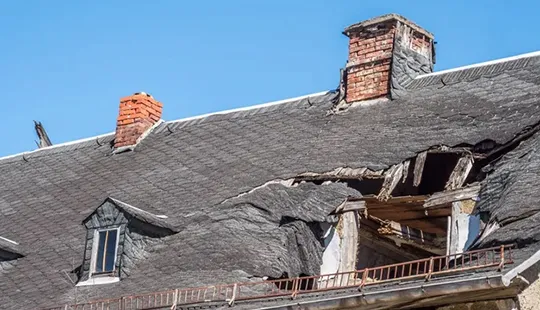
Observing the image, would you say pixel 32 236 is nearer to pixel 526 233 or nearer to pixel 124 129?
pixel 124 129

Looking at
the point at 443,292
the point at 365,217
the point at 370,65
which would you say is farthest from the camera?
the point at 370,65

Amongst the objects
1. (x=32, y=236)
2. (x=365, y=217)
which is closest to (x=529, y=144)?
(x=365, y=217)

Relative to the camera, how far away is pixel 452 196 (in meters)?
16.0

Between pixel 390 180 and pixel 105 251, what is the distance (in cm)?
427

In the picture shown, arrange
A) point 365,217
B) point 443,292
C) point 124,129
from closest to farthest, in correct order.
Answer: point 443,292 → point 365,217 → point 124,129

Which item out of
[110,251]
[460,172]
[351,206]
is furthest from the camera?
[110,251]

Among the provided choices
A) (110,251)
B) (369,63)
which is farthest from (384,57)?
(110,251)

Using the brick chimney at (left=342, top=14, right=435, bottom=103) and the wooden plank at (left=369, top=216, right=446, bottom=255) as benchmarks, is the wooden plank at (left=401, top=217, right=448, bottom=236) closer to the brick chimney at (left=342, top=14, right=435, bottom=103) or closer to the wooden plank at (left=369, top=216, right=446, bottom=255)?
the wooden plank at (left=369, top=216, right=446, bottom=255)

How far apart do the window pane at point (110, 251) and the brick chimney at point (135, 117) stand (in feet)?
17.1

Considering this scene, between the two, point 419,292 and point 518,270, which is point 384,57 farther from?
point 518,270

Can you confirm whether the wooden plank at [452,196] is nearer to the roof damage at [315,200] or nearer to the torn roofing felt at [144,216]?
the roof damage at [315,200]

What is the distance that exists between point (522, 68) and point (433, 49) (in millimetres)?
3043

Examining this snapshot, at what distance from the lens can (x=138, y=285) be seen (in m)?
15.9

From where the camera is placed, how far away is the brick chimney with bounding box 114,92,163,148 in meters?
22.5
